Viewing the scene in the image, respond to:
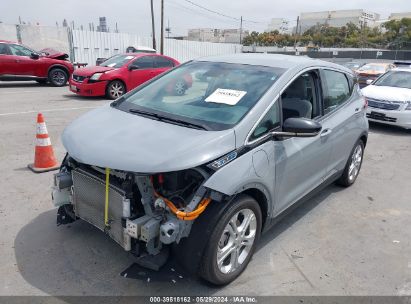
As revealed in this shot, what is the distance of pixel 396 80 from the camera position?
31.7ft

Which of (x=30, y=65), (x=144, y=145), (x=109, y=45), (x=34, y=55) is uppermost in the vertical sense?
(x=109, y=45)

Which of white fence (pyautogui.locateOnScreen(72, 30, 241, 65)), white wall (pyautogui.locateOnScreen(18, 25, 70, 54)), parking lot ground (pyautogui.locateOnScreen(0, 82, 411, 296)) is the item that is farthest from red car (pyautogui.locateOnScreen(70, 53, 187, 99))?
white wall (pyautogui.locateOnScreen(18, 25, 70, 54))

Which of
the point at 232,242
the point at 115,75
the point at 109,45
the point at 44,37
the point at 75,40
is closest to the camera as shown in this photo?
the point at 232,242

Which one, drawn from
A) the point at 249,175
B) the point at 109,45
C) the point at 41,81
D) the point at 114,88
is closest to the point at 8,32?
the point at 109,45

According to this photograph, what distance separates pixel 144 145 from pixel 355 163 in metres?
3.45

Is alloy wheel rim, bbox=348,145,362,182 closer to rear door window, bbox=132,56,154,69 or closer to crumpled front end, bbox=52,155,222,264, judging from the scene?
crumpled front end, bbox=52,155,222,264

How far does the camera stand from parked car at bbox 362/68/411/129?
27.6ft

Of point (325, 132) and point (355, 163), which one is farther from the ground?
point (325, 132)

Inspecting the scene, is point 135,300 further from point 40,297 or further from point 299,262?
point 299,262

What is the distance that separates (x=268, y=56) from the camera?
387cm

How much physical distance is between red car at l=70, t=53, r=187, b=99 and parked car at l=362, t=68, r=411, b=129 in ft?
22.6

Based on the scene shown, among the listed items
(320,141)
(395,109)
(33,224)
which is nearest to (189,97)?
(320,141)

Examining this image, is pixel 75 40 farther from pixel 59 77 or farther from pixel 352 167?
pixel 352 167

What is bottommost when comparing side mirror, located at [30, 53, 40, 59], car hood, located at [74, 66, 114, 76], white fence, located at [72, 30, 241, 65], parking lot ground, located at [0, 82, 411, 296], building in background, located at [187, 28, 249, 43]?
parking lot ground, located at [0, 82, 411, 296]
